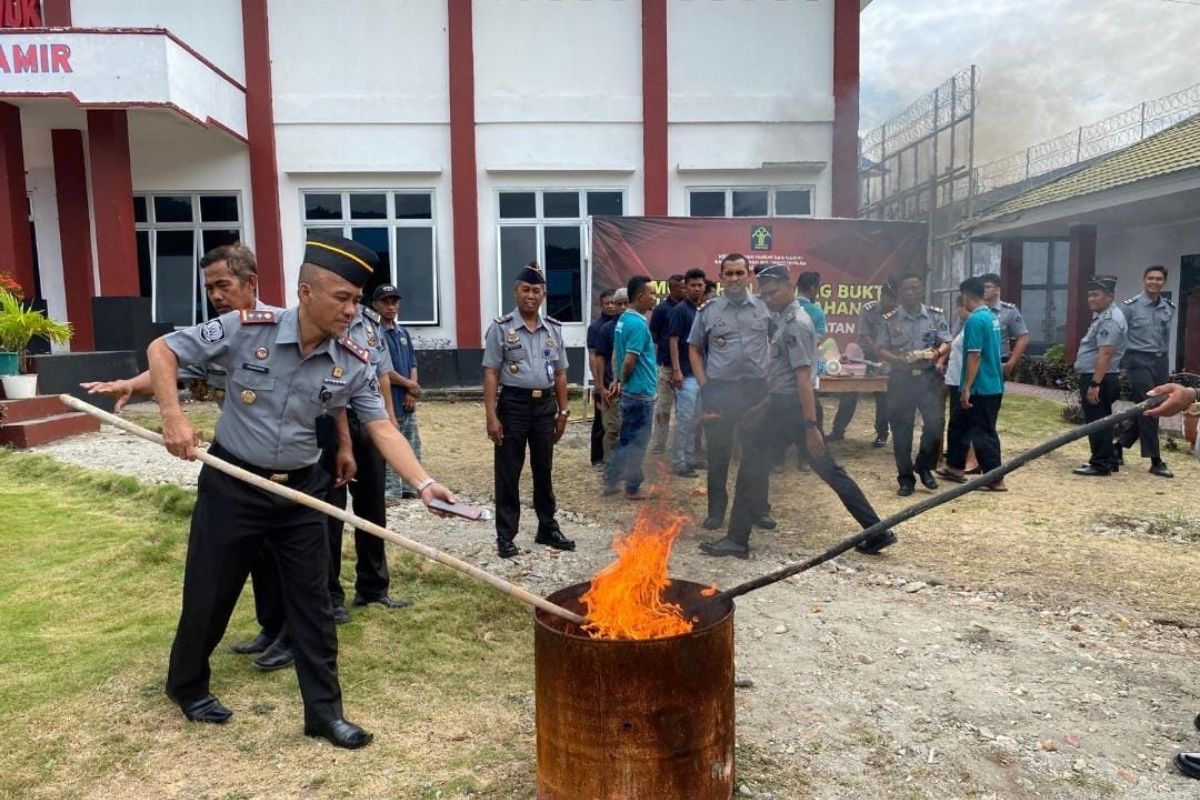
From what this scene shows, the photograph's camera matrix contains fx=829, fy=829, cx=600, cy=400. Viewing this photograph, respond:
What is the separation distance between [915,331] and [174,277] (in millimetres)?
13279

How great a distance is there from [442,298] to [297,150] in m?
3.66

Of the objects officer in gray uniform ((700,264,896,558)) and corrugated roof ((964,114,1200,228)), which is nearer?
officer in gray uniform ((700,264,896,558))

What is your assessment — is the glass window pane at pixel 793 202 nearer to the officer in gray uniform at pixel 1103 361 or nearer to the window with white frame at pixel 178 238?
the officer in gray uniform at pixel 1103 361

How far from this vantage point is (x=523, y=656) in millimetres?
4125

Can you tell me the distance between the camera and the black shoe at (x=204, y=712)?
3.41 metres

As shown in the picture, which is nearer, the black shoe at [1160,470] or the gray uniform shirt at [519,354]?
the gray uniform shirt at [519,354]

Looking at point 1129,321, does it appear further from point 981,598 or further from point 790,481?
point 981,598

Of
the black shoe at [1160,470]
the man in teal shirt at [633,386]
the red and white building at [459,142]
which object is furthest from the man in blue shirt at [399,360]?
the red and white building at [459,142]

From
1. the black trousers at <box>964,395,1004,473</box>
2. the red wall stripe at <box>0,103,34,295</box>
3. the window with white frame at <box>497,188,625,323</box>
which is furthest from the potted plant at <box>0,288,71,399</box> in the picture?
the black trousers at <box>964,395,1004,473</box>

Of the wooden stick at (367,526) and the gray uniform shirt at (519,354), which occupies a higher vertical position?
the gray uniform shirt at (519,354)

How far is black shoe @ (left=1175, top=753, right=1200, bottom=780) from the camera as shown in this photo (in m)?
3.04

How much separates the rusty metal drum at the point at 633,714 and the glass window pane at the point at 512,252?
13.2 metres

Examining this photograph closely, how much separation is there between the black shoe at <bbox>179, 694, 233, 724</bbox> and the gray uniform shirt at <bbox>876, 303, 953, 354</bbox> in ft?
21.3

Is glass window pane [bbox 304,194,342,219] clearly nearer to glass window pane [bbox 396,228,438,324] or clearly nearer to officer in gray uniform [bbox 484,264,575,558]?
glass window pane [bbox 396,228,438,324]
